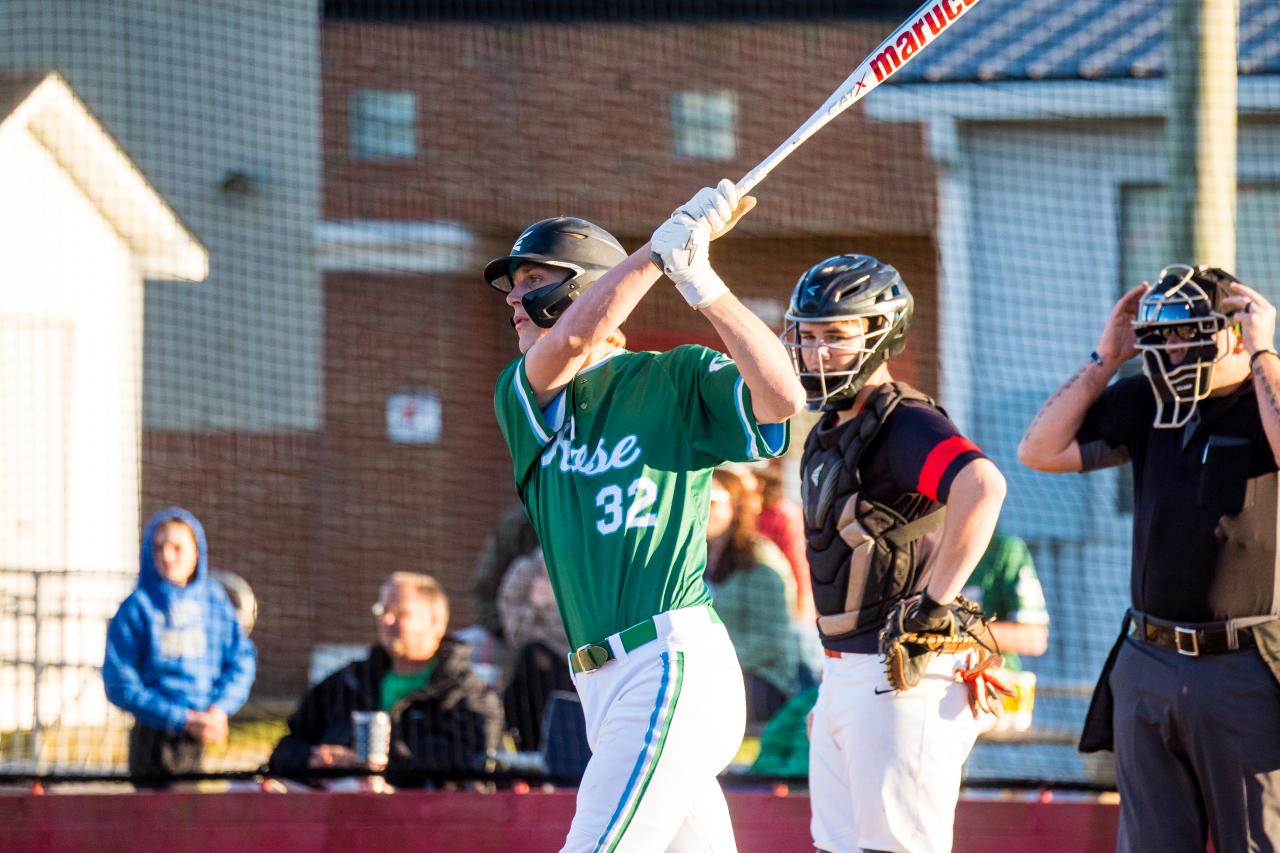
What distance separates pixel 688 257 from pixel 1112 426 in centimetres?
175

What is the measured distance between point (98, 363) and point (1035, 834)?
8.27m

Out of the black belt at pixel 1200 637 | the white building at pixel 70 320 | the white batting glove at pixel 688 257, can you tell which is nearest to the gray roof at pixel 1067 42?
the white building at pixel 70 320

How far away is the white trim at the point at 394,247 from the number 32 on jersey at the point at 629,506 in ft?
31.3

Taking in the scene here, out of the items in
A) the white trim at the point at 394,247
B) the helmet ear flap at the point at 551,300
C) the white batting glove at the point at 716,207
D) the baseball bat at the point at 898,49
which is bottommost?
the helmet ear flap at the point at 551,300

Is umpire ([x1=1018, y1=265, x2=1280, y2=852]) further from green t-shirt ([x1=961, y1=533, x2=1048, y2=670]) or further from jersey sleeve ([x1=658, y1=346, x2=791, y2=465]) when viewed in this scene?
green t-shirt ([x1=961, y1=533, x2=1048, y2=670])

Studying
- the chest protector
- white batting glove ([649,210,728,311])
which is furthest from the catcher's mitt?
white batting glove ([649,210,728,311])

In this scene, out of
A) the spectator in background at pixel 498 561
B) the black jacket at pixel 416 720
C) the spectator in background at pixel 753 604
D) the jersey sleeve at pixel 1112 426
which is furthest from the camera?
the spectator in background at pixel 498 561

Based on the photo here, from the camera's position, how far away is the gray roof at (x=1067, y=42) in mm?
9141

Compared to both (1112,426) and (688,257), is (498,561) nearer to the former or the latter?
(1112,426)

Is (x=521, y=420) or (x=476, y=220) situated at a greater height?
(x=476, y=220)

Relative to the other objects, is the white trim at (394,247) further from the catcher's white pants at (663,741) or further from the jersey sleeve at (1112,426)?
the catcher's white pants at (663,741)

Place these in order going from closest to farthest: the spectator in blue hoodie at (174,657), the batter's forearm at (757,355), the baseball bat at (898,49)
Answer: the batter's forearm at (757,355) → the baseball bat at (898,49) → the spectator in blue hoodie at (174,657)

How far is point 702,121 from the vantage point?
13.4 metres

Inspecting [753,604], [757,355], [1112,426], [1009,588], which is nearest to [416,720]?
[753,604]
